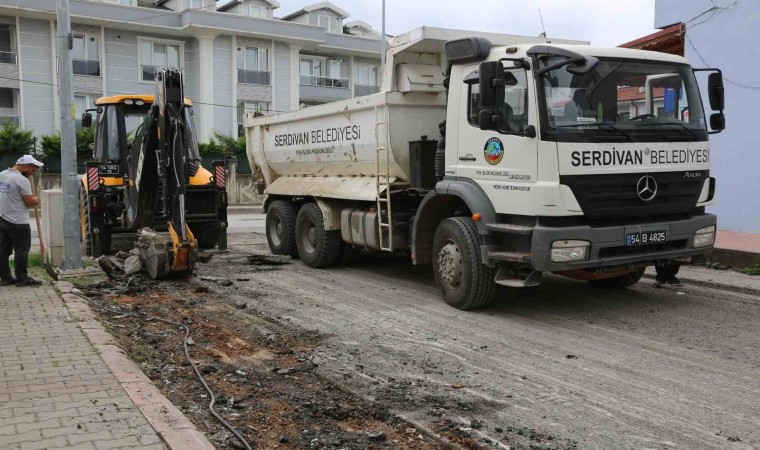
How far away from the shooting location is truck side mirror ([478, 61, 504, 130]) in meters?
7.12

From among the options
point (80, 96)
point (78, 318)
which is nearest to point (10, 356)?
point (78, 318)

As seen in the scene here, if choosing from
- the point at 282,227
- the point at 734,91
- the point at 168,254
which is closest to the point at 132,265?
the point at 168,254

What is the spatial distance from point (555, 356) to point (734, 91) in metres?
9.27

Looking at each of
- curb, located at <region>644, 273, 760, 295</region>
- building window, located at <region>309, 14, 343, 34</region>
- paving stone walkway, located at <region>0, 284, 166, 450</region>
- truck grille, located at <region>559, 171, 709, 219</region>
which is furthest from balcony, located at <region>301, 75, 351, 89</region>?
paving stone walkway, located at <region>0, 284, 166, 450</region>

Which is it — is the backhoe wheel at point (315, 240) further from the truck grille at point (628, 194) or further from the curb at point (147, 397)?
the truck grille at point (628, 194)

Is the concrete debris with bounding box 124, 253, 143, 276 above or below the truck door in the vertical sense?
below

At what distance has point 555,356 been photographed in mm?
6199

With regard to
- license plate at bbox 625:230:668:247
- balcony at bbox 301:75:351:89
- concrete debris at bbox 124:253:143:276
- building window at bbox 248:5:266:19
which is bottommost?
concrete debris at bbox 124:253:143:276

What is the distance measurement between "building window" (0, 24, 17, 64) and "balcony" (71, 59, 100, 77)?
263cm

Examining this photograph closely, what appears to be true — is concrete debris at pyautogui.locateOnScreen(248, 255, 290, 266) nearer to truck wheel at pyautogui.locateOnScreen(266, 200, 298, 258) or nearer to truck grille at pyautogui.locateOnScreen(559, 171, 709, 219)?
truck wheel at pyautogui.locateOnScreen(266, 200, 298, 258)

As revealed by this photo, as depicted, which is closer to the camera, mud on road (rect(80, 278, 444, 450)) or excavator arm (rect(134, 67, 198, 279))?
mud on road (rect(80, 278, 444, 450))

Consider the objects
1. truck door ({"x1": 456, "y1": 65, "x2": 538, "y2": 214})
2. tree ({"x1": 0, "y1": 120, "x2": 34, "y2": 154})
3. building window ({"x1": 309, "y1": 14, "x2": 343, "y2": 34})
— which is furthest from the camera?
building window ({"x1": 309, "y1": 14, "x2": 343, "y2": 34})

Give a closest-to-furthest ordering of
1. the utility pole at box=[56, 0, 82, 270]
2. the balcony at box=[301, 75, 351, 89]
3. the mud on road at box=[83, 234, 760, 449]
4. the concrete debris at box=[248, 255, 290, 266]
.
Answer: the mud on road at box=[83, 234, 760, 449] → the utility pole at box=[56, 0, 82, 270] → the concrete debris at box=[248, 255, 290, 266] → the balcony at box=[301, 75, 351, 89]

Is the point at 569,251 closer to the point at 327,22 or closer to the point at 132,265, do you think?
the point at 132,265
